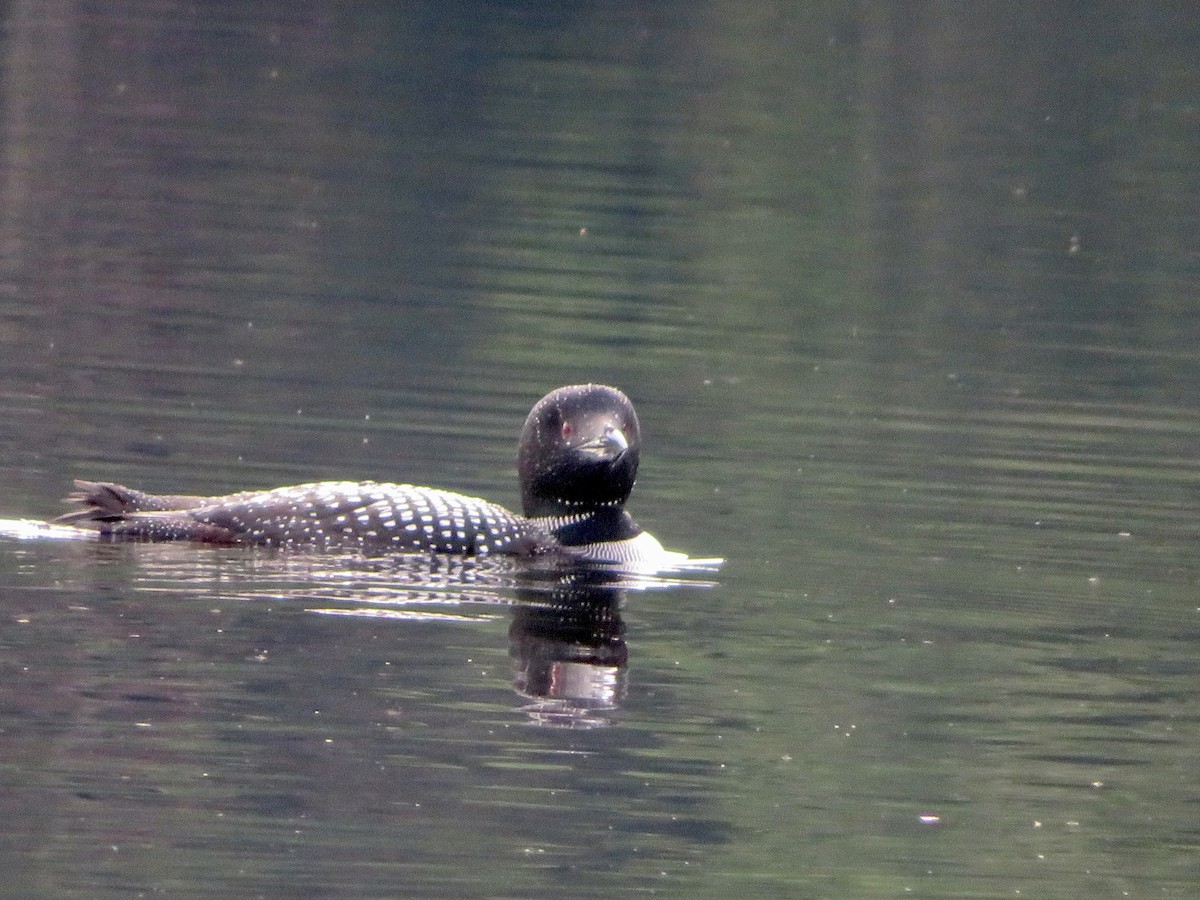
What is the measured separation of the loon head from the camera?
7777 mm

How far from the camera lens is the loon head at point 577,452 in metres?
7.78

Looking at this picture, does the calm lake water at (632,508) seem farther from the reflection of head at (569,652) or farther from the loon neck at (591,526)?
the loon neck at (591,526)

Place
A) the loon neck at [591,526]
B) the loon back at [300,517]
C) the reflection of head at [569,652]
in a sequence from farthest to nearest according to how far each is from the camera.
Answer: the loon neck at [591,526], the loon back at [300,517], the reflection of head at [569,652]

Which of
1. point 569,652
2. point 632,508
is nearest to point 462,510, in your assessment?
point 569,652

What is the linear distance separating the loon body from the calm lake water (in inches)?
5.1

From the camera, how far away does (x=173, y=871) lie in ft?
15.0

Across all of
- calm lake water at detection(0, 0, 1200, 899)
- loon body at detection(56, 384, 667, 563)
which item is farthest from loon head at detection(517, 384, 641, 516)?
calm lake water at detection(0, 0, 1200, 899)

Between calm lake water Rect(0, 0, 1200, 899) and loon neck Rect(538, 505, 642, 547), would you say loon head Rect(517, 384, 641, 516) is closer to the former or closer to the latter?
loon neck Rect(538, 505, 642, 547)

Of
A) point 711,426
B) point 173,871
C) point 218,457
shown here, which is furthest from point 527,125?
point 173,871

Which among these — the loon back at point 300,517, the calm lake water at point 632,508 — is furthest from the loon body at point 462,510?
the calm lake water at point 632,508

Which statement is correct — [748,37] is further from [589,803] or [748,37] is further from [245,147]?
[589,803]

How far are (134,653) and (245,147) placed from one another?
1427 cm

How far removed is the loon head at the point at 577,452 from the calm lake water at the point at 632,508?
0.40 metres

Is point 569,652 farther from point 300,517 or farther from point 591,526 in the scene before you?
point 591,526
